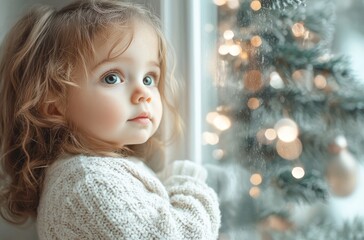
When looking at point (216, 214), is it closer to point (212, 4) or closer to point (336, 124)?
point (336, 124)

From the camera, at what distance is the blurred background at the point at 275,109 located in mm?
979

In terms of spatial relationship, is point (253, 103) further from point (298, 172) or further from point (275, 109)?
point (298, 172)

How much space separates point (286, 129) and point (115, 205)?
38cm

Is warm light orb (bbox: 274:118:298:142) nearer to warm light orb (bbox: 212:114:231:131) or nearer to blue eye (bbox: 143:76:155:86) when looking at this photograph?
warm light orb (bbox: 212:114:231:131)

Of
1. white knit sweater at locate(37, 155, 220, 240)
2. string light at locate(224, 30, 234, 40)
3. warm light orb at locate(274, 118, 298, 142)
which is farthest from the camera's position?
string light at locate(224, 30, 234, 40)

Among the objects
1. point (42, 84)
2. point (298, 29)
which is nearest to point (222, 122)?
point (298, 29)

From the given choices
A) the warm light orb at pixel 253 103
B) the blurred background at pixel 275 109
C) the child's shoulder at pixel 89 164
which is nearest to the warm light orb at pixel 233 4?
the blurred background at pixel 275 109

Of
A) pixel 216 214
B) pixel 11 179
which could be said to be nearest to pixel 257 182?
pixel 216 214

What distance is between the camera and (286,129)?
1.05m

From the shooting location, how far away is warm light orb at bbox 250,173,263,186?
3.68 ft

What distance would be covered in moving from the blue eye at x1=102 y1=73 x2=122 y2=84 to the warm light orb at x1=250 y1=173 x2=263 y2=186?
14.3 inches

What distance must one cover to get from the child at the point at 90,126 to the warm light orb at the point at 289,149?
0.17m

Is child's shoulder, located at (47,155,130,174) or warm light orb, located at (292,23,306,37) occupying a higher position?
warm light orb, located at (292,23,306,37)

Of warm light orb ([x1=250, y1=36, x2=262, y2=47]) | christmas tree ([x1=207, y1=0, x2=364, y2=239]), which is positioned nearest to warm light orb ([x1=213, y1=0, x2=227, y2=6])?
christmas tree ([x1=207, y1=0, x2=364, y2=239])
